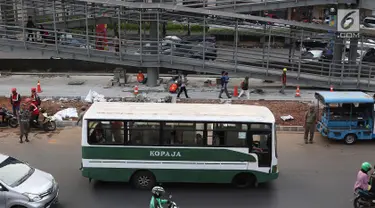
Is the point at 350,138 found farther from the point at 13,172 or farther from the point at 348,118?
the point at 13,172

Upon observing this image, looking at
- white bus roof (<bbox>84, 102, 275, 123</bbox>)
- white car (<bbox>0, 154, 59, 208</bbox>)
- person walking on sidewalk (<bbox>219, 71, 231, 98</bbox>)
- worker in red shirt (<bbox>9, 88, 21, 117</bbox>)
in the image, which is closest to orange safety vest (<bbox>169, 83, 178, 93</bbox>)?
person walking on sidewalk (<bbox>219, 71, 231, 98</bbox>)

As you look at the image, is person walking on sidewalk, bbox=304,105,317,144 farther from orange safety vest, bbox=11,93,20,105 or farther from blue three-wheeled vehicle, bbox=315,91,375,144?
orange safety vest, bbox=11,93,20,105

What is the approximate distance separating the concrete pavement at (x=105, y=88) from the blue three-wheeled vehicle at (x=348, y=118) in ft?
17.9

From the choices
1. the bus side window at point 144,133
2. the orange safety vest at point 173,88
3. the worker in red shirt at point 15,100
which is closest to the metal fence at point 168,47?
the orange safety vest at point 173,88

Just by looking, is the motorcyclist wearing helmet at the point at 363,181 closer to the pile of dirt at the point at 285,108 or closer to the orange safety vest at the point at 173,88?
the pile of dirt at the point at 285,108

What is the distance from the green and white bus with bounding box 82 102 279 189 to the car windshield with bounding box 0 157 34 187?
1.63 metres

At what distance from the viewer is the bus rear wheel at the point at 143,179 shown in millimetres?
12773

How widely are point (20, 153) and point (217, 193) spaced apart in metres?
7.42

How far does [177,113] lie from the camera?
505 inches

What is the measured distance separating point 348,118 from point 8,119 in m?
13.7

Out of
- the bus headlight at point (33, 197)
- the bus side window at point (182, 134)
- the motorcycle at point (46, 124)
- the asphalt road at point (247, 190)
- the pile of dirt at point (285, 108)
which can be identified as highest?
the bus side window at point (182, 134)

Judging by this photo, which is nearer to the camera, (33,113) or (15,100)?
(33,113)

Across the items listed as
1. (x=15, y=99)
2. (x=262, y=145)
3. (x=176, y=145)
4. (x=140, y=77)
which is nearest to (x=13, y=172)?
(x=176, y=145)

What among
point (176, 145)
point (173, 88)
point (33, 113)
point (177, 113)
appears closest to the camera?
point (176, 145)
